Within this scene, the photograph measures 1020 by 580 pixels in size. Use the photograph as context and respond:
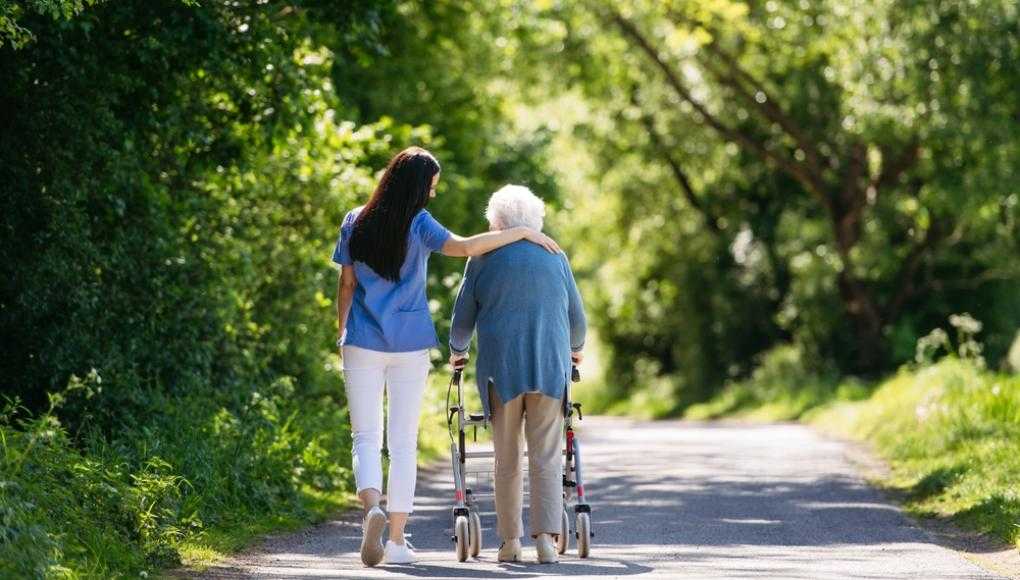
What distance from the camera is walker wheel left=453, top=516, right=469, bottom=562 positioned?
30.8ft

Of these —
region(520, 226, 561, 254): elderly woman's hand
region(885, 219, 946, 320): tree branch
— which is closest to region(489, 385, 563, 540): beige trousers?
region(520, 226, 561, 254): elderly woman's hand

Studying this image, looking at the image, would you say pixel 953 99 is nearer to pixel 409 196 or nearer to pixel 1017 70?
pixel 1017 70

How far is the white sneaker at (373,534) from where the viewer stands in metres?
9.12

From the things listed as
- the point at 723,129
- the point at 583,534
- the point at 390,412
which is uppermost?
the point at 723,129

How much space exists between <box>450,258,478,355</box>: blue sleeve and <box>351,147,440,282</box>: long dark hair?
41cm

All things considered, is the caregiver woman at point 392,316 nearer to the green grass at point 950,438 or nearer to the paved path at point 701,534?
the paved path at point 701,534

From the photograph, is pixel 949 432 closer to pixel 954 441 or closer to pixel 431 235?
pixel 954 441

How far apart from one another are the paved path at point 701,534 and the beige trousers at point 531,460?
260mm

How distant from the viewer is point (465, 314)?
948cm

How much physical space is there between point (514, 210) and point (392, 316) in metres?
0.87

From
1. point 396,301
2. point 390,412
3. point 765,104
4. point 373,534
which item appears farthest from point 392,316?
point 765,104

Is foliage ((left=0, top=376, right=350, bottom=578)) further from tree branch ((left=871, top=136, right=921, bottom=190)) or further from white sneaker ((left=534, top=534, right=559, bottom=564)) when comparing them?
tree branch ((left=871, top=136, right=921, bottom=190))

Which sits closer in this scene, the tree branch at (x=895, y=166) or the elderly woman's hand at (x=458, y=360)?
the elderly woman's hand at (x=458, y=360)

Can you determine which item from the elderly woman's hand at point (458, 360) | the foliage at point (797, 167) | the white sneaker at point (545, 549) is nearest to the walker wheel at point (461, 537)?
the white sneaker at point (545, 549)
